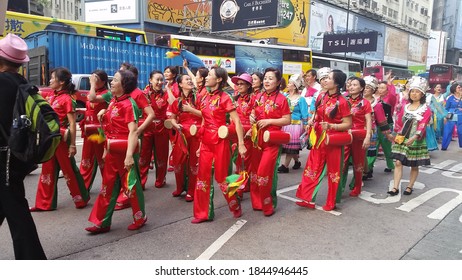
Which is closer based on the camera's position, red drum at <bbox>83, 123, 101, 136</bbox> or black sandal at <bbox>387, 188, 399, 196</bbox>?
red drum at <bbox>83, 123, 101, 136</bbox>

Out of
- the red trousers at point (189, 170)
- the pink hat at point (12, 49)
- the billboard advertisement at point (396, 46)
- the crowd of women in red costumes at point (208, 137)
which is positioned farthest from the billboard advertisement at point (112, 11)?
the billboard advertisement at point (396, 46)

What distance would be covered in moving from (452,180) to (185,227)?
476cm

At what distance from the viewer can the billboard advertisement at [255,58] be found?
19.8 metres

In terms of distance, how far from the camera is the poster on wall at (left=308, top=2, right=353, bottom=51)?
3625 centimetres

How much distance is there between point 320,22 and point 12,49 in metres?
37.7

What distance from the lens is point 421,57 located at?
53.6 m

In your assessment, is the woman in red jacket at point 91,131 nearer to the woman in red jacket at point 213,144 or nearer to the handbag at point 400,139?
the woman in red jacket at point 213,144

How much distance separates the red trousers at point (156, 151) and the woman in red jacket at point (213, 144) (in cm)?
147

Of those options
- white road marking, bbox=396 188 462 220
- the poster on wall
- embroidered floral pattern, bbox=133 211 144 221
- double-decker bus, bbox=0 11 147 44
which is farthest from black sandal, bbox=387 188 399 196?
the poster on wall

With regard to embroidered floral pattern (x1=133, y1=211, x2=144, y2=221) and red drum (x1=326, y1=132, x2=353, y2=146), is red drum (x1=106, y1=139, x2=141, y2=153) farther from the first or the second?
red drum (x1=326, y1=132, x2=353, y2=146)

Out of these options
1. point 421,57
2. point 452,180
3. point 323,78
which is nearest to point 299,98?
point 323,78

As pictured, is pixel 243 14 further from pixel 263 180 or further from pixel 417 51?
pixel 417 51

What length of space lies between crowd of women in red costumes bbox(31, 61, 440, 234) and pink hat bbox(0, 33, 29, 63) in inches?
39.5

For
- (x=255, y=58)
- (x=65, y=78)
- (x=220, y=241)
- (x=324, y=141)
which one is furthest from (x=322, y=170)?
(x=255, y=58)
